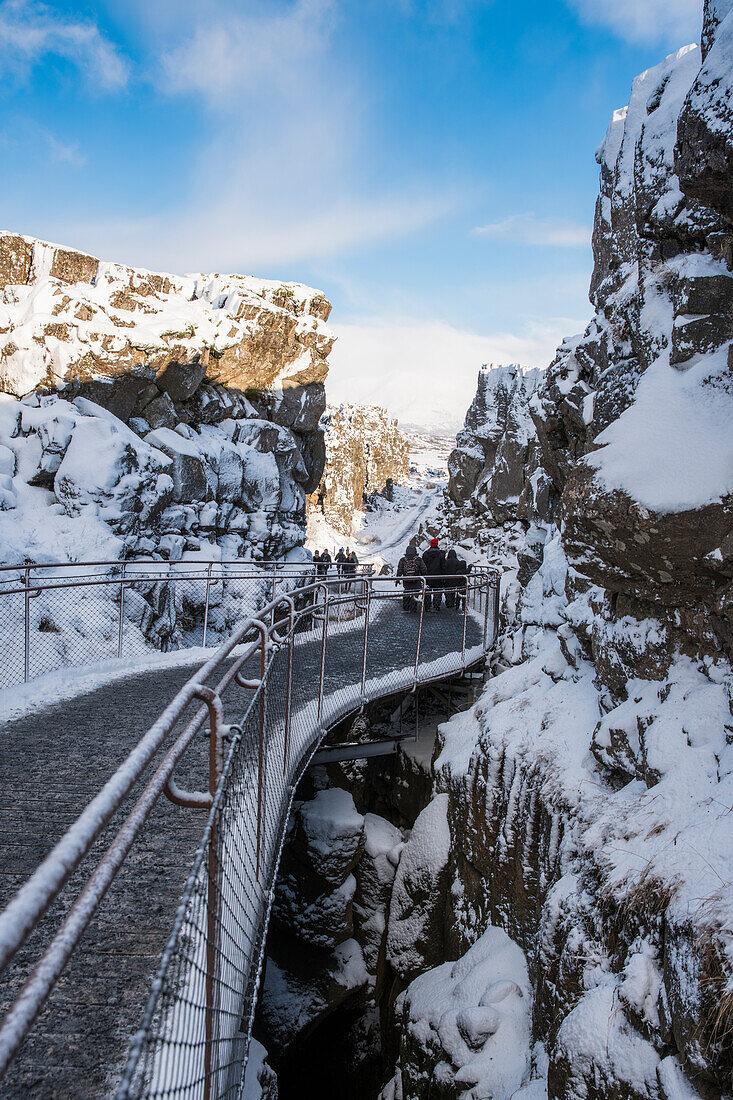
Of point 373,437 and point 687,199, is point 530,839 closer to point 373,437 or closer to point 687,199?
point 687,199

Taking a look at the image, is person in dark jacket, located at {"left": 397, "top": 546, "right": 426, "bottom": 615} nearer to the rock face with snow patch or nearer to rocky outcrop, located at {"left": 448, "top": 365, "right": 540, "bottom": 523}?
rocky outcrop, located at {"left": 448, "top": 365, "right": 540, "bottom": 523}

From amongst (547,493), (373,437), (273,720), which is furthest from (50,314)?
(373,437)

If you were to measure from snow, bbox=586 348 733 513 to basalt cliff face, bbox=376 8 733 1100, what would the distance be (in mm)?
18

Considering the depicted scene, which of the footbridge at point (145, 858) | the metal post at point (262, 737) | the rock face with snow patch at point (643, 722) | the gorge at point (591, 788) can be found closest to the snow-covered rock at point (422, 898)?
the gorge at point (591, 788)

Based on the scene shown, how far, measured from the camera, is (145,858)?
3.63 meters

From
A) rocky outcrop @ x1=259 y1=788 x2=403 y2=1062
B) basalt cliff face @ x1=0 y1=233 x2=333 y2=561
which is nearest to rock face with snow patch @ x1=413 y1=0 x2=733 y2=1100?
rocky outcrop @ x1=259 y1=788 x2=403 y2=1062

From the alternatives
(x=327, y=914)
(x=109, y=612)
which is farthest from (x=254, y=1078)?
(x=109, y=612)

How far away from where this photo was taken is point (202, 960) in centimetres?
280

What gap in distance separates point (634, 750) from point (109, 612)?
14353mm

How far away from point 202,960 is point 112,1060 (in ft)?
1.79

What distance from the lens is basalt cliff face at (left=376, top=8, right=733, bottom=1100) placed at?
11.2ft

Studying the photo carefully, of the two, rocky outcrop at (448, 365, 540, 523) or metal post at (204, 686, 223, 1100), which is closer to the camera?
metal post at (204, 686, 223, 1100)

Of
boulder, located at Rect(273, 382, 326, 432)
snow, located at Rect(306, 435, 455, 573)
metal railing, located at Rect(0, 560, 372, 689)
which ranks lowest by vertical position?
metal railing, located at Rect(0, 560, 372, 689)

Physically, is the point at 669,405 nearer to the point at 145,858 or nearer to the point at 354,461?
the point at 145,858
